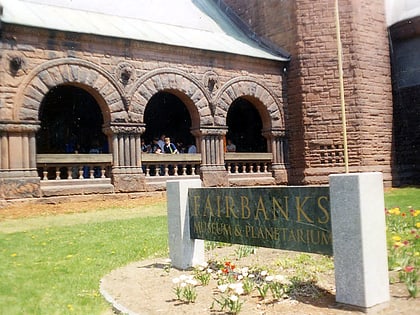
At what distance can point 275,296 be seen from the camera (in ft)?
13.2

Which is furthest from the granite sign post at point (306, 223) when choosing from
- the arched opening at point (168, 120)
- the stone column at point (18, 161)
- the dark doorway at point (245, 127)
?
the dark doorway at point (245, 127)

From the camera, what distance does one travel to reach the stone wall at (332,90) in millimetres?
15375

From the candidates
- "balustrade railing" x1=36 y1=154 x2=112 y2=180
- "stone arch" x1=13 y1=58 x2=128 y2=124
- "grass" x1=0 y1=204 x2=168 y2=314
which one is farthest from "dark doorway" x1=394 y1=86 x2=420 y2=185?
"grass" x1=0 y1=204 x2=168 y2=314

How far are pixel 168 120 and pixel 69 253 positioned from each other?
38.1 feet

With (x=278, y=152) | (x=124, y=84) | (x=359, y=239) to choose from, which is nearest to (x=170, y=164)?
(x=124, y=84)

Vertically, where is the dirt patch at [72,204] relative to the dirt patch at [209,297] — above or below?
above

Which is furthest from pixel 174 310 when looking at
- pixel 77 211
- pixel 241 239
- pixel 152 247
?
pixel 77 211

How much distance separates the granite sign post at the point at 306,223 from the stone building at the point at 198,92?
700 cm

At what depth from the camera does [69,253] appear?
6.67 meters

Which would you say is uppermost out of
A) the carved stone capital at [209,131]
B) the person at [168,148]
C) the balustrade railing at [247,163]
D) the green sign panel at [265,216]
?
the carved stone capital at [209,131]

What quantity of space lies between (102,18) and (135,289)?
11.4 metres

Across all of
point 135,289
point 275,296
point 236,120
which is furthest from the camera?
point 236,120

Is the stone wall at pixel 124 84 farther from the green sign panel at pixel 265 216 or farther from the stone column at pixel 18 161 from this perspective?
the green sign panel at pixel 265 216

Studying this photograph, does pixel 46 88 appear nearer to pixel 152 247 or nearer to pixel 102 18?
pixel 102 18
